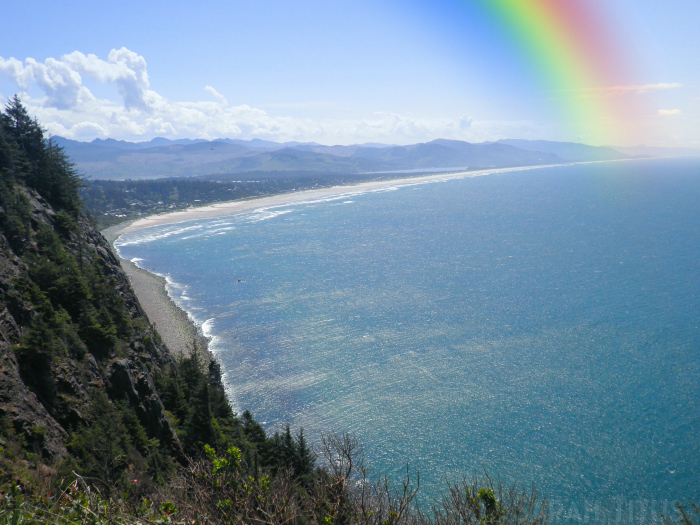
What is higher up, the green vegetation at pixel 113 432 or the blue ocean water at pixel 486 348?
the green vegetation at pixel 113 432

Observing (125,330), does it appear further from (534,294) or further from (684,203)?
(684,203)

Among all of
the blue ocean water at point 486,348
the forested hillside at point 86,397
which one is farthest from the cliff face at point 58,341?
the blue ocean water at point 486,348

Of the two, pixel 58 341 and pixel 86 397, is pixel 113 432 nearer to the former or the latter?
pixel 86 397

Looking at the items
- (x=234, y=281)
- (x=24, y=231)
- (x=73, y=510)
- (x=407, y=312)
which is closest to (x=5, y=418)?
(x=73, y=510)

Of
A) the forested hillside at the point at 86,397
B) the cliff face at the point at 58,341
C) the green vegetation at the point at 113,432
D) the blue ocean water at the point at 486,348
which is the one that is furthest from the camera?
the blue ocean water at the point at 486,348

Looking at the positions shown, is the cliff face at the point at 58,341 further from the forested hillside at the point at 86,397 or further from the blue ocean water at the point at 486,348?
the blue ocean water at the point at 486,348

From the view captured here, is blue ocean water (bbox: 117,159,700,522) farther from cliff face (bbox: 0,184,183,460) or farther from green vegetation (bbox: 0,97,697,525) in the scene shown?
cliff face (bbox: 0,184,183,460)
